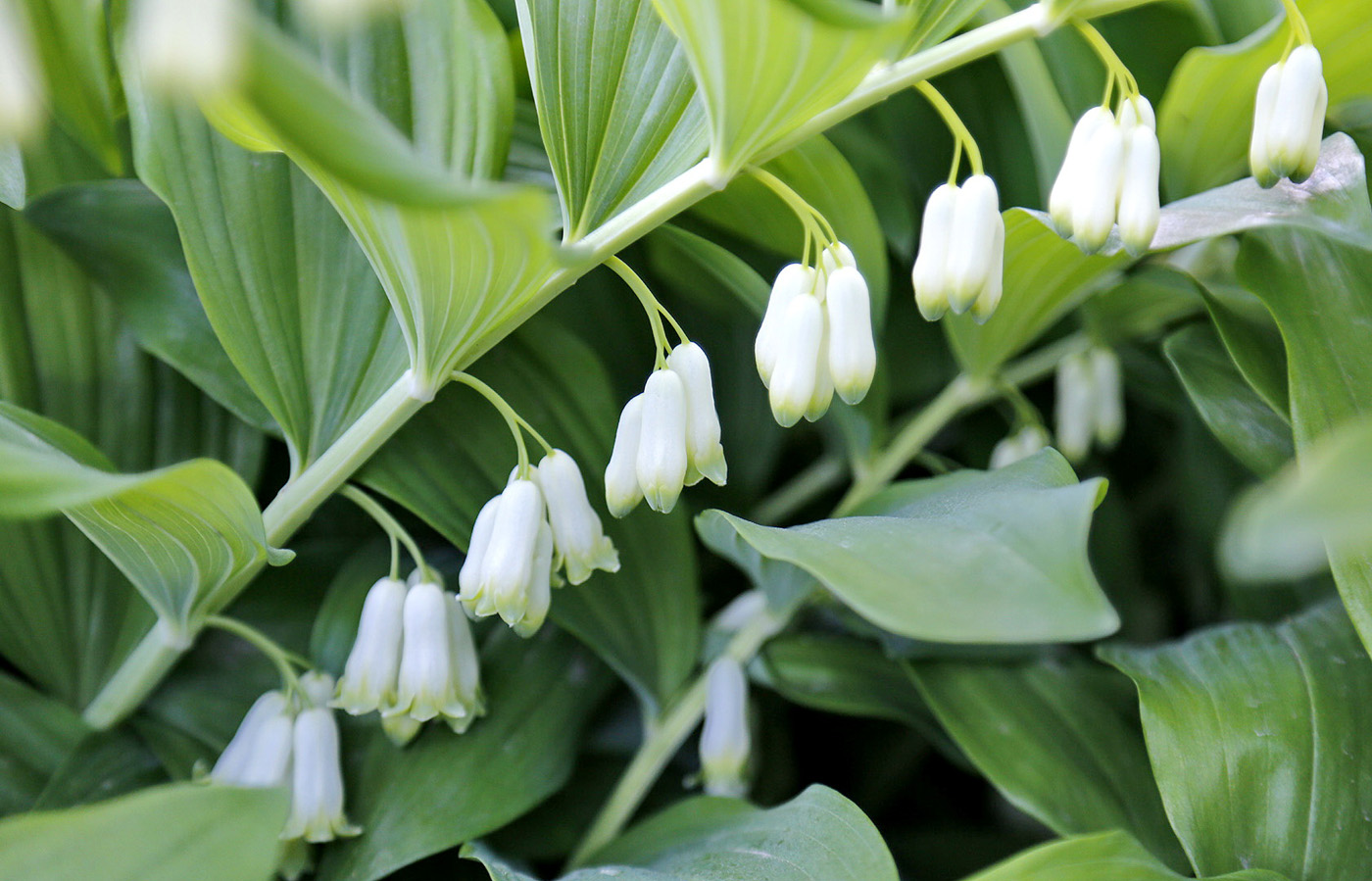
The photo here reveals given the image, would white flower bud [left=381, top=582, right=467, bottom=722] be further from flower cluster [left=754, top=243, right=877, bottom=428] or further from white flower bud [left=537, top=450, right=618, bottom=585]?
flower cluster [left=754, top=243, right=877, bottom=428]

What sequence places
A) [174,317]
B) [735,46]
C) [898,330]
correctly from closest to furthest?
[735,46] → [174,317] → [898,330]

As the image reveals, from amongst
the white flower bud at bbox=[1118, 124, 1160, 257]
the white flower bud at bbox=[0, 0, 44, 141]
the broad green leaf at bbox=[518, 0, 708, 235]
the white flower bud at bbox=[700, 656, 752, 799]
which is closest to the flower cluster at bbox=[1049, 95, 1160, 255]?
the white flower bud at bbox=[1118, 124, 1160, 257]

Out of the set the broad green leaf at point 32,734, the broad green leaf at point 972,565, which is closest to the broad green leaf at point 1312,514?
the broad green leaf at point 972,565

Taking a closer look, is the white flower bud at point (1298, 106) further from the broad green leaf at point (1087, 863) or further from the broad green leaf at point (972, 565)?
the broad green leaf at point (1087, 863)

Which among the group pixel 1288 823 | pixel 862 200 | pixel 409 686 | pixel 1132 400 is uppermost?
pixel 862 200

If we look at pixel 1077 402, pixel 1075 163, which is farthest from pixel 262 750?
pixel 1077 402

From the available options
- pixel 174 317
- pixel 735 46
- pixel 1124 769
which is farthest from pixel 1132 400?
pixel 174 317

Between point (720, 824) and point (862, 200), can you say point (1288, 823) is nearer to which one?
point (720, 824)
